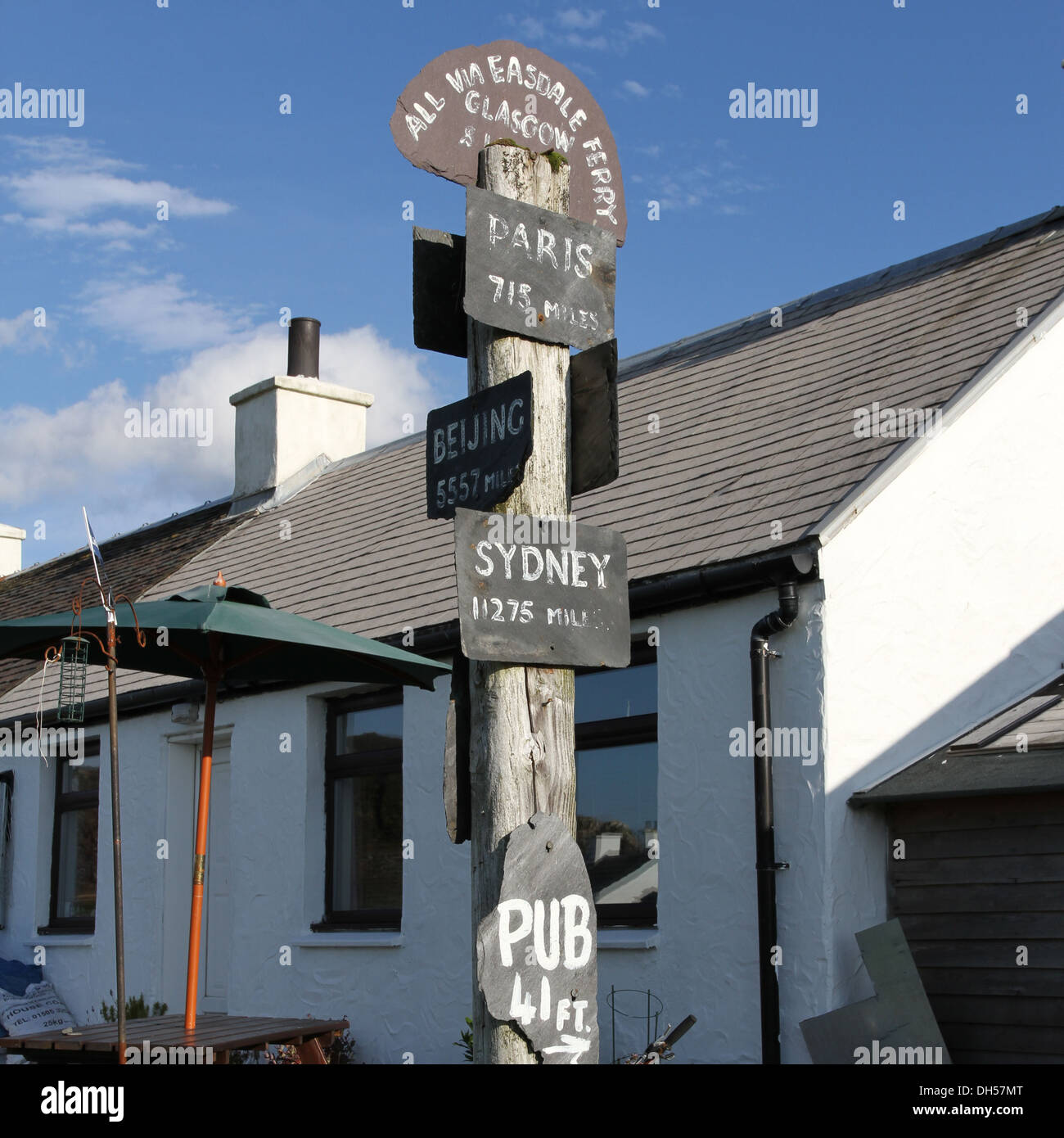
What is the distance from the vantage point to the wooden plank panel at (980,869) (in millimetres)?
6469

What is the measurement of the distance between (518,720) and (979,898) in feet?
12.9

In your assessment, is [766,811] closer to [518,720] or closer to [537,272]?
[518,720]

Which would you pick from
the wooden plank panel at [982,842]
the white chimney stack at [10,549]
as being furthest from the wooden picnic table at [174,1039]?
the white chimney stack at [10,549]

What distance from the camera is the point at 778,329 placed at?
35.8 feet

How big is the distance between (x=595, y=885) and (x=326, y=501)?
22.5 feet

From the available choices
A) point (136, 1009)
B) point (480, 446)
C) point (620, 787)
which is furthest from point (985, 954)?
point (136, 1009)

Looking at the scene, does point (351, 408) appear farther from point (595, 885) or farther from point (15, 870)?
point (595, 885)

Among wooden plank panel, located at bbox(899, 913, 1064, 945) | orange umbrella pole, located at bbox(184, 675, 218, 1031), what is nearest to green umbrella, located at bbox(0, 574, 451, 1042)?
orange umbrella pole, located at bbox(184, 675, 218, 1031)

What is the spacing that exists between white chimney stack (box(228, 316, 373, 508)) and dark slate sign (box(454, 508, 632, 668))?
11.8 metres

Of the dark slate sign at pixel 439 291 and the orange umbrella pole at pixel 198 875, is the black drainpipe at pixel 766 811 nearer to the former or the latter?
the orange umbrella pole at pixel 198 875

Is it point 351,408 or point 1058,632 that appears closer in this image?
point 1058,632

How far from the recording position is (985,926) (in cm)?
663
